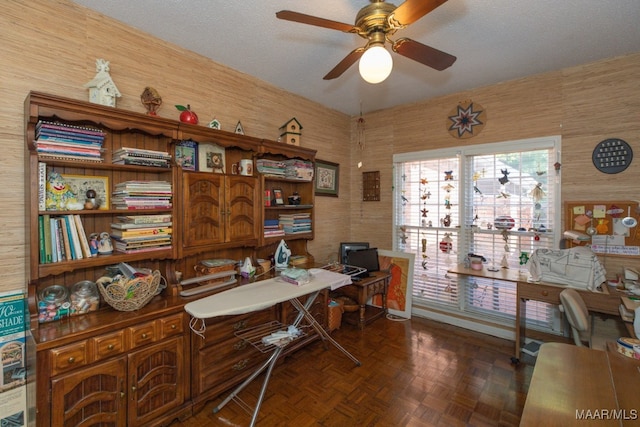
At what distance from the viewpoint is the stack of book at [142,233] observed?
1.95 meters

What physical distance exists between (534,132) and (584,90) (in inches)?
19.7

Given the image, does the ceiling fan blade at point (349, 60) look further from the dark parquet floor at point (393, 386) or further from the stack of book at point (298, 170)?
the dark parquet floor at point (393, 386)

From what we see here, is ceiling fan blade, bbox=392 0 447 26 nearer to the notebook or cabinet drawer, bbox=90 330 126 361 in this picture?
cabinet drawer, bbox=90 330 126 361

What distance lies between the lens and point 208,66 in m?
2.63

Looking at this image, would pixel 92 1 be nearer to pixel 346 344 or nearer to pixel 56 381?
A: pixel 56 381

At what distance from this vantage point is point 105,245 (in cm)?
192

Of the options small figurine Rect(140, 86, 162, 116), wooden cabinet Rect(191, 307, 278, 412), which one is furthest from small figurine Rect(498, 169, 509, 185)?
small figurine Rect(140, 86, 162, 116)

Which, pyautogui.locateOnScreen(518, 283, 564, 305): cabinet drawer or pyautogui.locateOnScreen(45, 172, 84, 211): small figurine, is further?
pyautogui.locateOnScreen(518, 283, 564, 305): cabinet drawer

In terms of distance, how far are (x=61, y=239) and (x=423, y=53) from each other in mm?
2437

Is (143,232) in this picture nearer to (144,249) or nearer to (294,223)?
(144,249)

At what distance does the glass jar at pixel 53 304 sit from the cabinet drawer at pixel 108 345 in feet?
1.02

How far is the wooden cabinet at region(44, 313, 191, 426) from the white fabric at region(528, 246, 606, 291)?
3.05 meters

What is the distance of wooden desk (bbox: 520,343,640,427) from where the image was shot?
0.94 metres

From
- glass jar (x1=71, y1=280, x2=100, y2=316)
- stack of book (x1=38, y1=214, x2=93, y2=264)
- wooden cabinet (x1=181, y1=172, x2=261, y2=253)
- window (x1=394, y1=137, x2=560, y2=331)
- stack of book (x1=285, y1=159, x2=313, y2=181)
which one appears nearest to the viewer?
stack of book (x1=38, y1=214, x2=93, y2=264)
